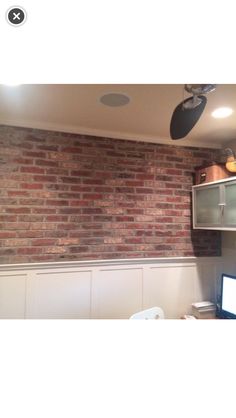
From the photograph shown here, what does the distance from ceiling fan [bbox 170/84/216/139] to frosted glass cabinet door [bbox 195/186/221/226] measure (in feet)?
3.35

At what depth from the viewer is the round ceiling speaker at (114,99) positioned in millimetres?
1633

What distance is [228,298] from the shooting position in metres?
2.14

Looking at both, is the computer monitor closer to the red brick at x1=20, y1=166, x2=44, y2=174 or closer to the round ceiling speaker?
the round ceiling speaker

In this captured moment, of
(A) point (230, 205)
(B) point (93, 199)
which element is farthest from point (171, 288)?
(B) point (93, 199)

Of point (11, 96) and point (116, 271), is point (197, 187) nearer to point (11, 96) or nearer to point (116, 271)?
point (116, 271)

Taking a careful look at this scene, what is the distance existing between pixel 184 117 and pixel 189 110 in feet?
0.13

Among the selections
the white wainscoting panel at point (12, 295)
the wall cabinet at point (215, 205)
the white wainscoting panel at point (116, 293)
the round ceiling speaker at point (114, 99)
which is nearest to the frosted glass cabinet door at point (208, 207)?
the wall cabinet at point (215, 205)

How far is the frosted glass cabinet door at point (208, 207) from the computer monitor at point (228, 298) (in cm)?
45

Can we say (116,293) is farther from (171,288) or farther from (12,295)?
(12,295)
